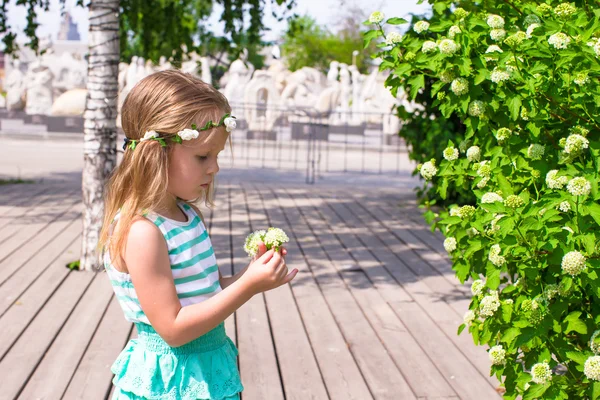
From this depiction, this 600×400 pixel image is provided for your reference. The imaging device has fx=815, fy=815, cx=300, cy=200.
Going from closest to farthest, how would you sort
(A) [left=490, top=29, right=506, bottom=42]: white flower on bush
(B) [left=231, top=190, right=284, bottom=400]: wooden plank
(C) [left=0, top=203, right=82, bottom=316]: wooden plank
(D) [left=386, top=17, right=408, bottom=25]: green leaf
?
(A) [left=490, top=29, right=506, bottom=42]: white flower on bush
(D) [left=386, top=17, right=408, bottom=25]: green leaf
(B) [left=231, top=190, right=284, bottom=400]: wooden plank
(C) [left=0, top=203, right=82, bottom=316]: wooden plank

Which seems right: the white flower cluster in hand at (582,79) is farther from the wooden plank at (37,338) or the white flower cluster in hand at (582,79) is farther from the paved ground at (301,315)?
the wooden plank at (37,338)

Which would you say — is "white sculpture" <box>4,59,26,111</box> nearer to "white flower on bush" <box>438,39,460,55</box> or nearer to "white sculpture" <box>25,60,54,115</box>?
"white sculpture" <box>25,60,54,115</box>

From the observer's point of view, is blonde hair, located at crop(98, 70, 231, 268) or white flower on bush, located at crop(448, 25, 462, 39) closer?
blonde hair, located at crop(98, 70, 231, 268)

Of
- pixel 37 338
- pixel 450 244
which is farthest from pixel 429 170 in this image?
pixel 37 338

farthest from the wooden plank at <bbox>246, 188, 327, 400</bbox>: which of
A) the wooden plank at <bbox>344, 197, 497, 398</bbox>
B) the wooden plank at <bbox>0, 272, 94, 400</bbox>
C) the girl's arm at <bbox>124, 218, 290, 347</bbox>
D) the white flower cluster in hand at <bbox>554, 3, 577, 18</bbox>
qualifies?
the white flower cluster in hand at <bbox>554, 3, 577, 18</bbox>

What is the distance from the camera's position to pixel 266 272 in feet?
7.16

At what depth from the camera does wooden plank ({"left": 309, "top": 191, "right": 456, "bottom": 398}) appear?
4254 millimetres

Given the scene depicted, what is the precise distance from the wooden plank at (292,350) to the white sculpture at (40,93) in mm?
28400

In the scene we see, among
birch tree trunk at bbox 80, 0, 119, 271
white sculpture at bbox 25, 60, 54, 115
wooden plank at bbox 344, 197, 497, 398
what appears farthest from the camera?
white sculpture at bbox 25, 60, 54, 115

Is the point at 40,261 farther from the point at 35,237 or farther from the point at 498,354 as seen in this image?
the point at 498,354

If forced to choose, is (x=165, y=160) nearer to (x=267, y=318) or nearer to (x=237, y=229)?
(x=267, y=318)

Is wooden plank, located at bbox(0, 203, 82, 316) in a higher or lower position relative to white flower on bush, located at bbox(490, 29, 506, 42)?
lower

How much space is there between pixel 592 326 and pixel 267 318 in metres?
2.68

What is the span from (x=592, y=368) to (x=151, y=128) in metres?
1.68
